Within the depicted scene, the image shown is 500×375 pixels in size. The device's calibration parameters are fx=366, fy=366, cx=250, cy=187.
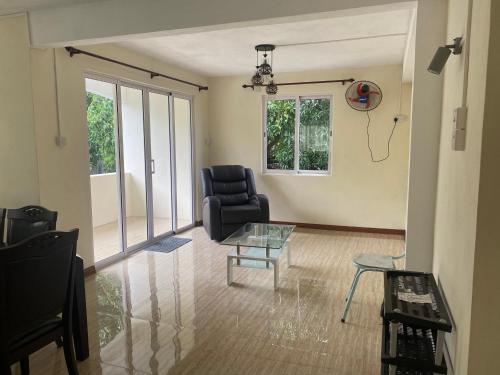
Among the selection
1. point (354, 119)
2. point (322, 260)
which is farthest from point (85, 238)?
point (354, 119)

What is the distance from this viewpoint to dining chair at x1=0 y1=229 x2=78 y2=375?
61.8 inches

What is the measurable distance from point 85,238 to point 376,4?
10.6 feet

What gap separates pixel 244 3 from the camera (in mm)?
2420

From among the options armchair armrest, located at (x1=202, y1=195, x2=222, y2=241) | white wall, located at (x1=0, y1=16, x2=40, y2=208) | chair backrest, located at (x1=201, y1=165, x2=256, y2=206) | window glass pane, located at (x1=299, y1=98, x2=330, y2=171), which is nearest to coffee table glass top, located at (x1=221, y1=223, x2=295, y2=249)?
armchair armrest, located at (x1=202, y1=195, x2=222, y2=241)

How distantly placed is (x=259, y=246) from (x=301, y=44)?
2.19m

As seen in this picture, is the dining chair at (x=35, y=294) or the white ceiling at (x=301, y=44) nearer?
the dining chair at (x=35, y=294)

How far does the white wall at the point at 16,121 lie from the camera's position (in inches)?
118

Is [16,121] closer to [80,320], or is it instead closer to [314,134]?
[80,320]

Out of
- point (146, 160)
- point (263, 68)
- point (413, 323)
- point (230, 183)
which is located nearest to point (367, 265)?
point (413, 323)

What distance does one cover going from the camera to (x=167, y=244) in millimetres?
→ 4801

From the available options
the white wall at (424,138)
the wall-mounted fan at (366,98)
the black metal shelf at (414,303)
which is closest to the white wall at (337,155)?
the wall-mounted fan at (366,98)

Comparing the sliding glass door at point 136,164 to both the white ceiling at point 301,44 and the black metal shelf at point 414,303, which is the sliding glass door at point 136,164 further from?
the black metal shelf at point 414,303

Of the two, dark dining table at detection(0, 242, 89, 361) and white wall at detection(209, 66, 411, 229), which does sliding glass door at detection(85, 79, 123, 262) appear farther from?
white wall at detection(209, 66, 411, 229)

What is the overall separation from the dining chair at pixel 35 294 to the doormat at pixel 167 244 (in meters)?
2.65
